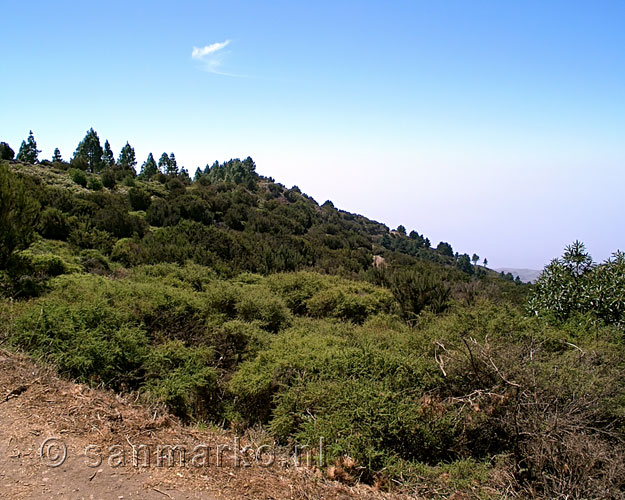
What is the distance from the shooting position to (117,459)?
3.76 meters

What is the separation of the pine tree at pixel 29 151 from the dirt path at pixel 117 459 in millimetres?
44771

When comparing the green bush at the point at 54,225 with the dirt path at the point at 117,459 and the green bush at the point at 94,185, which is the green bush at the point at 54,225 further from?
the dirt path at the point at 117,459

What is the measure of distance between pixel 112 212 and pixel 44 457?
2031cm

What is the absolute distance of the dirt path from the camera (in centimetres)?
341

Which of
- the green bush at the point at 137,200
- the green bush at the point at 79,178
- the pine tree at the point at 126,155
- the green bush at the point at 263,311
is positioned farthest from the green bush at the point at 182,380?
the pine tree at the point at 126,155

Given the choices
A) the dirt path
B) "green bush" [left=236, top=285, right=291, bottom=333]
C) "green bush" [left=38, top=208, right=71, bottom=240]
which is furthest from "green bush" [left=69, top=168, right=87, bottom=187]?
the dirt path

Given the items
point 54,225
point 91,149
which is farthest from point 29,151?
point 54,225

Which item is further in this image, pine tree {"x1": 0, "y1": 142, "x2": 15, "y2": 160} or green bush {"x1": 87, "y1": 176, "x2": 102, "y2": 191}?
pine tree {"x1": 0, "y1": 142, "x2": 15, "y2": 160}

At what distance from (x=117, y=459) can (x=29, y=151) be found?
48.1 metres

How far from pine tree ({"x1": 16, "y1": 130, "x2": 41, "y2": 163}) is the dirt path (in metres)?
44.8

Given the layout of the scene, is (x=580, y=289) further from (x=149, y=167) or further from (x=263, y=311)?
(x=149, y=167)

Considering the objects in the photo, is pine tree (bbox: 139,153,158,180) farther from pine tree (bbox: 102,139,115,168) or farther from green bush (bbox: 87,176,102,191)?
green bush (bbox: 87,176,102,191)

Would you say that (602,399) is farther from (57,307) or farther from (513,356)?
(57,307)

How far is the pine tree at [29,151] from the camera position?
40.8 m
